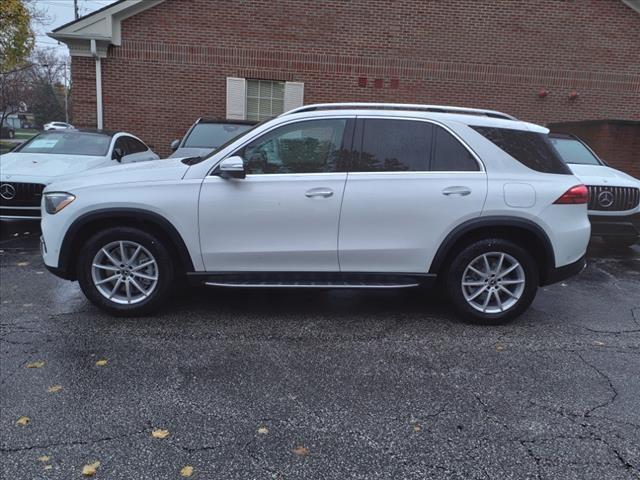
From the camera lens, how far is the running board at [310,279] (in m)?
4.31

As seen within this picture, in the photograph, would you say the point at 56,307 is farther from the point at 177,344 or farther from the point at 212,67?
the point at 212,67

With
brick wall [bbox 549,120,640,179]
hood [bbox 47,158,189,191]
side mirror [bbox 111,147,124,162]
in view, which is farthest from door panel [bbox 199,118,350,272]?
brick wall [bbox 549,120,640,179]

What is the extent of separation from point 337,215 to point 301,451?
199 centimetres

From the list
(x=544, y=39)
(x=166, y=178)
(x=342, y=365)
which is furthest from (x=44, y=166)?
(x=544, y=39)

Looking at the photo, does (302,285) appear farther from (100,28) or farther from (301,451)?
(100,28)

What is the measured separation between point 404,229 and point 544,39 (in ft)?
34.7

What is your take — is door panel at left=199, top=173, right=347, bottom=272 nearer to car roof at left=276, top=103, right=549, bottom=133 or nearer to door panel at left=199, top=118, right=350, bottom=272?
door panel at left=199, top=118, right=350, bottom=272

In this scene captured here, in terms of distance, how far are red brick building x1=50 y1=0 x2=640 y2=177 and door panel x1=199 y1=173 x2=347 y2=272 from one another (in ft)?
28.1

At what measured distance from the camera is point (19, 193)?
696 cm

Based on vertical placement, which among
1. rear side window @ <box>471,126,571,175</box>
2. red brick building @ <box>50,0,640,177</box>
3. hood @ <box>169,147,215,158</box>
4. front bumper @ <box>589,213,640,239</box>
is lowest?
front bumper @ <box>589,213,640,239</box>

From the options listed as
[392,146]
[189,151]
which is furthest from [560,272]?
[189,151]

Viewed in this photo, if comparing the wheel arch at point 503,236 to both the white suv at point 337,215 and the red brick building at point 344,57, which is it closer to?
the white suv at point 337,215

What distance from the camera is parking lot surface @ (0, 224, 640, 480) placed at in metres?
2.64

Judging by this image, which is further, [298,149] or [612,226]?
[612,226]
